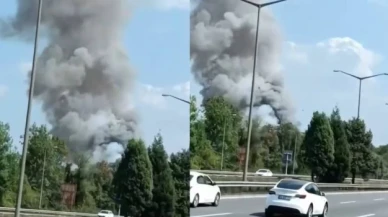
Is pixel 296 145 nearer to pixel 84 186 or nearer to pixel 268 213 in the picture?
pixel 268 213

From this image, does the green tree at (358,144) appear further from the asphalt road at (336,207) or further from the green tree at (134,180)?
the green tree at (134,180)

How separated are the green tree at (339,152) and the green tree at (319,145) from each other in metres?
0.05

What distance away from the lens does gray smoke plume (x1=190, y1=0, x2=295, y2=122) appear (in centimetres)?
420

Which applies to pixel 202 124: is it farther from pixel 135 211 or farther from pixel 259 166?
pixel 135 211

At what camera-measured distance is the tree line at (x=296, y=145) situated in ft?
13.4

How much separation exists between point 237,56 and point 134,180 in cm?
389

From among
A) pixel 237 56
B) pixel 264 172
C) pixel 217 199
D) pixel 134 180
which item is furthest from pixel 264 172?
pixel 134 180

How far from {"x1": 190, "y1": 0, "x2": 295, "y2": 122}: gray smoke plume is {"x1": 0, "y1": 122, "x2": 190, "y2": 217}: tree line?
7.74 feet

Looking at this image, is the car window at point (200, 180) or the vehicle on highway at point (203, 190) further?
the car window at point (200, 180)

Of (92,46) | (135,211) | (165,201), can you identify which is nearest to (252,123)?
(165,201)

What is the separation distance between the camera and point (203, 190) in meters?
4.30

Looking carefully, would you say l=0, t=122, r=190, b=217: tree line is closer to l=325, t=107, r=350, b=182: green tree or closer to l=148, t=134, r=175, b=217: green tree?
l=148, t=134, r=175, b=217: green tree

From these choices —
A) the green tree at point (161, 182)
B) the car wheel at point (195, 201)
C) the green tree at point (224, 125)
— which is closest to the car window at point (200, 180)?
the car wheel at point (195, 201)

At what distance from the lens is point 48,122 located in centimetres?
823
